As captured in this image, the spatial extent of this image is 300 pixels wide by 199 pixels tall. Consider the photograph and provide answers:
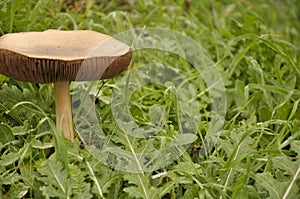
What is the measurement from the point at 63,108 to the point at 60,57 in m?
0.32

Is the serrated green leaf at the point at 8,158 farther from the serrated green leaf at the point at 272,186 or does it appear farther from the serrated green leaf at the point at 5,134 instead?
the serrated green leaf at the point at 272,186

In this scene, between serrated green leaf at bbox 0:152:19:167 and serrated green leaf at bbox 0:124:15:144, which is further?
serrated green leaf at bbox 0:124:15:144

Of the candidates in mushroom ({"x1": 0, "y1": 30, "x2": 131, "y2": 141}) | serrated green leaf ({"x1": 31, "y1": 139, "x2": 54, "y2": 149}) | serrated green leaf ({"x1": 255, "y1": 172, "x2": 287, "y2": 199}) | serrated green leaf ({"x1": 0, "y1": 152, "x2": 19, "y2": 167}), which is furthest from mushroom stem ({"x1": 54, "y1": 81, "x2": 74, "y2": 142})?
serrated green leaf ({"x1": 255, "y1": 172, "x2": 287, "y2": 199})

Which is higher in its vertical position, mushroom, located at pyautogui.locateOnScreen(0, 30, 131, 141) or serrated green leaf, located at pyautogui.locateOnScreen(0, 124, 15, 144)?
mushroom, located at pyautogui.locateOnScreen(0, 30, 131, 141)

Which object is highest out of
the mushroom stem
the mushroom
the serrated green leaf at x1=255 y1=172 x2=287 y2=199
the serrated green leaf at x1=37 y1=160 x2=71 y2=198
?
the mushroom

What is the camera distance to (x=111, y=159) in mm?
1770

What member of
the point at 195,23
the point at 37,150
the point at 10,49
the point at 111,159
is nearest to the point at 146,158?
the point at 111,159

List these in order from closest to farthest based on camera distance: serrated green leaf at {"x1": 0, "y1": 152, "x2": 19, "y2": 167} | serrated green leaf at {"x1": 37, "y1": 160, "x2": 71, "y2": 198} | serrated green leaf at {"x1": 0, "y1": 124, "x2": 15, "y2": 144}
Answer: serrated green leaf at {"x1": 37, "y1": 160, "x2": 71, "y2": 198}, serrated green leaf at {"x1": 0, "y1": 152, "x2": 19, "y2": 167}, serrated green leaf at {"x1": 0, "y1": 124, "x2": 15, "y2": 144}

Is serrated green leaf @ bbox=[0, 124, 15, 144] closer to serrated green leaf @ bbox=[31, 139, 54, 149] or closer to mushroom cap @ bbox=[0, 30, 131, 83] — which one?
serrated green leaf @ bbox=[31, 139, 54, 149]

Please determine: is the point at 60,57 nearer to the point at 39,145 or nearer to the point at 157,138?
the point at 39,145

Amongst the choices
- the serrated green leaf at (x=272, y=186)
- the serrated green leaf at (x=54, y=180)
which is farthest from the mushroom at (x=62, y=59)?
the serrated green leaf at (x=272, y=186)

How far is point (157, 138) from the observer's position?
6.37 feet

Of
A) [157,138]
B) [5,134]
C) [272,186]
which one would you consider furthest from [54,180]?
[272,186]

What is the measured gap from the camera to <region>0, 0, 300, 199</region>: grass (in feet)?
5.34
